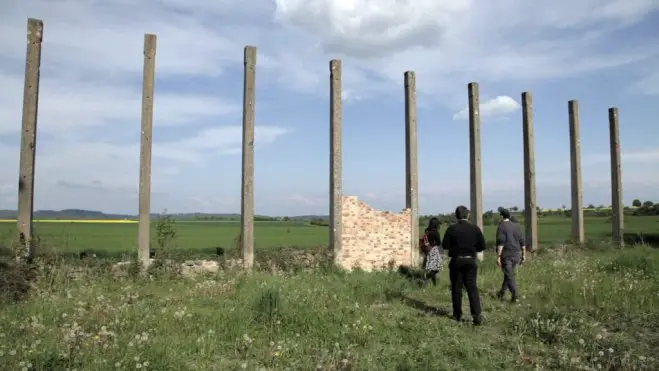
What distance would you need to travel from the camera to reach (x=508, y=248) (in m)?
9.84

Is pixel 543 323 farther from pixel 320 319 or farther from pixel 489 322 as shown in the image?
pixel 320 319

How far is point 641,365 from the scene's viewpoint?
575 centimetres

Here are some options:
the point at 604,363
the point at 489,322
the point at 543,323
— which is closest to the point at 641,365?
the point at 604,363

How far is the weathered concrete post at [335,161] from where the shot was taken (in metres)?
13.3

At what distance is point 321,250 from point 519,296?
19.8ft

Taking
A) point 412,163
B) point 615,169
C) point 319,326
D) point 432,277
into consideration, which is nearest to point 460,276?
point 319,326

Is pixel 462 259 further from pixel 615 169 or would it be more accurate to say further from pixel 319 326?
pixel 615 169

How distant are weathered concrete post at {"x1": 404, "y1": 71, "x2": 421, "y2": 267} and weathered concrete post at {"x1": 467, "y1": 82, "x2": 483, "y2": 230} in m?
2.21

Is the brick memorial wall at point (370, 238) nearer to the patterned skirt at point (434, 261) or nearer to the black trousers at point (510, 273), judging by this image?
the patterned skirt at point (434, 261)

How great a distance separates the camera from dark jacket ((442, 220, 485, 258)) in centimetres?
832

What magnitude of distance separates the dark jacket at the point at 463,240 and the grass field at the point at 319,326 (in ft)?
3.85

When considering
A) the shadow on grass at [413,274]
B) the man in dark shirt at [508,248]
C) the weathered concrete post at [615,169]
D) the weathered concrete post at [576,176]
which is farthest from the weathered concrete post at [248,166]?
the weathered concrete post at [615,169]

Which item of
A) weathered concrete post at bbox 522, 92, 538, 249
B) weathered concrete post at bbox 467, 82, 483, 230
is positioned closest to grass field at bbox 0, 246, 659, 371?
weathered concrete post at bbox 467, 82, 483, 230

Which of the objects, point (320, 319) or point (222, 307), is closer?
point (320, 319)
